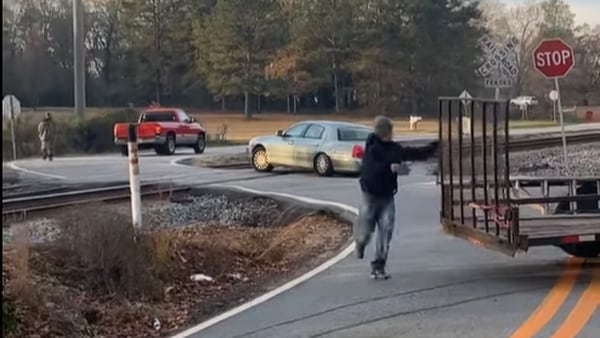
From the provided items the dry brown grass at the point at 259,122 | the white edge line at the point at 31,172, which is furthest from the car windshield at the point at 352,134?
the dry brown grass at the point at 259,122

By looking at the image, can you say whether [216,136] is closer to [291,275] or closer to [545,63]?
[545,63]

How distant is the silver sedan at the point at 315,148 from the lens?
84.1ft

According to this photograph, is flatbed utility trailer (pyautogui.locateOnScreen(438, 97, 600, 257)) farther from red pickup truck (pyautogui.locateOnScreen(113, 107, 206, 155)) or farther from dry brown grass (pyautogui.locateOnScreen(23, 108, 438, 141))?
dry brown grass (pyautogui.locateOnScreen(23, 108, 438, 141))

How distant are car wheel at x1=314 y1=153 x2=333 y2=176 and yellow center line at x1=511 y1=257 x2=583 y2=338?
48.0 ft

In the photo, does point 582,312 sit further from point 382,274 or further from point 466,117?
point 466,117

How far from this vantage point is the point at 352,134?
26.5m

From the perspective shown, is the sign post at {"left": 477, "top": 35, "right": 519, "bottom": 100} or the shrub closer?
the shrub

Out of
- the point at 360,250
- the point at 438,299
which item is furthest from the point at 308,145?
the point at 438,299

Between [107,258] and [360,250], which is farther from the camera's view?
[360,250]

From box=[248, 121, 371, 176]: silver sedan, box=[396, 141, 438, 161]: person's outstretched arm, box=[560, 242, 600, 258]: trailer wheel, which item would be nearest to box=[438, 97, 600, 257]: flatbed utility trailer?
box=[560, 242, 600, 258]: trailer wheel

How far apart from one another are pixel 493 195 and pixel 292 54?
6363 cm

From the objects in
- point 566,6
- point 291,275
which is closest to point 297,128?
point 291,275

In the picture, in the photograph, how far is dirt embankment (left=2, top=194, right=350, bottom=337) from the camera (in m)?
8.21

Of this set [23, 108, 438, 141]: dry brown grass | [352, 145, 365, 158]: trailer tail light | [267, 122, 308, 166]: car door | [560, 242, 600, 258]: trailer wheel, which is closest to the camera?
[560, 242, 600, 258]: trailer wheel
